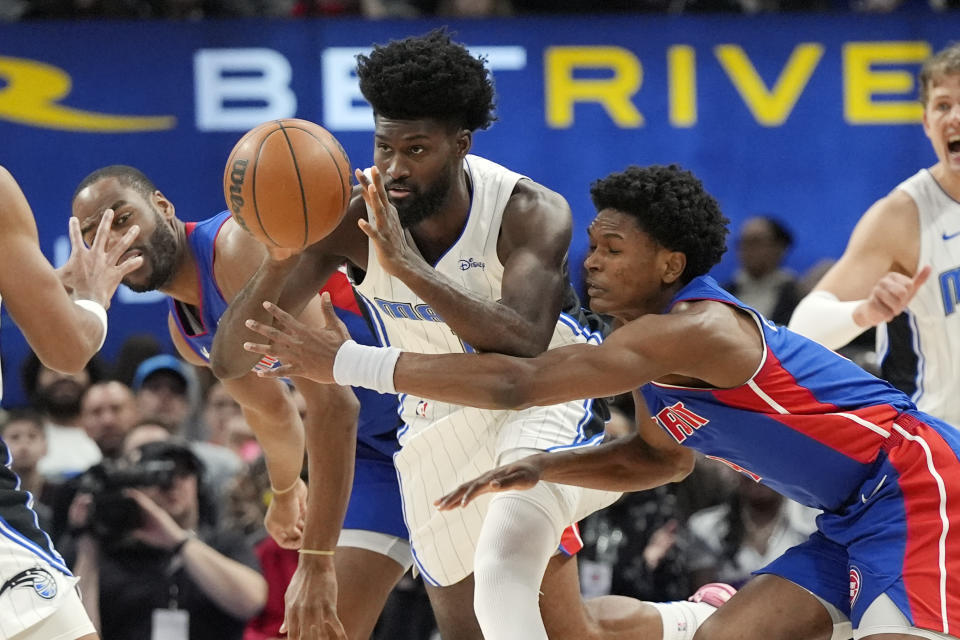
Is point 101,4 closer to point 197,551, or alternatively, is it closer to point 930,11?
point 197,551

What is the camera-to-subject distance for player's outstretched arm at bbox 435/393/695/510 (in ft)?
14.3

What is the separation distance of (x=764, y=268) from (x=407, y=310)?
5018 millimetres

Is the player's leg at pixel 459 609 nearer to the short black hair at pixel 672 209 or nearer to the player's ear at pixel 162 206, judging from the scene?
the short black hair at pixel 672 209

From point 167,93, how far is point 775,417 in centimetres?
625

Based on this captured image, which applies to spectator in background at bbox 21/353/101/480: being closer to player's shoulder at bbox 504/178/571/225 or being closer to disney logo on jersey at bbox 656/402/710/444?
player's shoulder at bbox 504/178/571/225

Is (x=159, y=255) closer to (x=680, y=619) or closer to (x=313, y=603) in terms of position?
(x=313, y=603)

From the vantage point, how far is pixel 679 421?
4359 mm

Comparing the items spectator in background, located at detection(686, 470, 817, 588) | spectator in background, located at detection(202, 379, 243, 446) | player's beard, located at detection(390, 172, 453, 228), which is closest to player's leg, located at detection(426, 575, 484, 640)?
player's beard, located at detection(390, 172, 453, 228)

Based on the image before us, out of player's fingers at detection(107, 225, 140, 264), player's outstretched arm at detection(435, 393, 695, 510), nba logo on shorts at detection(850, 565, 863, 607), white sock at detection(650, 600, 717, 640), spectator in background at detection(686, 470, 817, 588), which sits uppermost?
player's fingers at detection(107, 225, 140, 264)

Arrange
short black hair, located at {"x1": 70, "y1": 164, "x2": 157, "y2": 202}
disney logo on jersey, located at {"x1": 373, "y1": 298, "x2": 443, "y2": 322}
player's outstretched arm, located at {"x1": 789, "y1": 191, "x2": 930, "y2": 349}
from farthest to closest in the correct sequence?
player's outstretched arm, located at {"x1": 789, "y1": 191, "x2": 930, "y2": 349}, short black hair, located at {"x1": 70, "y1": 164, "x2": 157, "y2": 202}, disney logo on jersey, located at {"x1": 373, "y1": 298, "x2": 443, "y2": 322}

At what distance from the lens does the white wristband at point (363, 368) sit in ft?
13.5

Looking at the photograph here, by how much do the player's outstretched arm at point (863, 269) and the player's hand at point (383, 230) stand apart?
6.92 ft

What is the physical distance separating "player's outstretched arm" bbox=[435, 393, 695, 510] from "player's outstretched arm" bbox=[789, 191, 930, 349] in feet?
3.91

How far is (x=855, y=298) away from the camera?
18.8 feet
